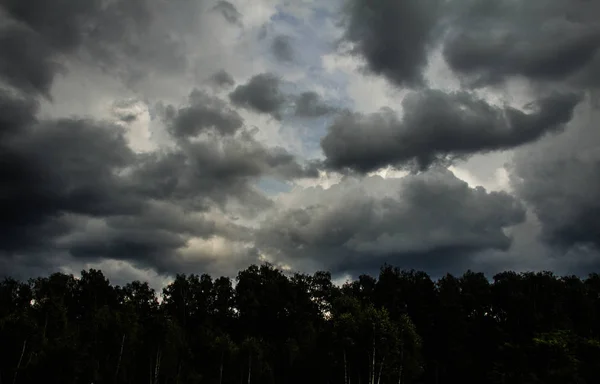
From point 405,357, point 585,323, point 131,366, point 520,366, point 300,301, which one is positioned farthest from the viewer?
point 300,301

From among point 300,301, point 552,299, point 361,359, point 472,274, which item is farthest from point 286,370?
point 552,299

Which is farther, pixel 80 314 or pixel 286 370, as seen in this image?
pixel 80 314

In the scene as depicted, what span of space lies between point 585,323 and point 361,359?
71.7 metres

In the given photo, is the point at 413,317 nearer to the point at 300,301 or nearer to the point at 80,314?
the point at 300,301

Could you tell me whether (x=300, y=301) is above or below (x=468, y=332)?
above

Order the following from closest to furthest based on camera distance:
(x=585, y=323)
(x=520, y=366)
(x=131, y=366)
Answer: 1. (x=520, y=366)
2. (x=131, y=366)
3. (x=585, y=323)

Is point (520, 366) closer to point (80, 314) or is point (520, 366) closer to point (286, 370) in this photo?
point (286, 370)

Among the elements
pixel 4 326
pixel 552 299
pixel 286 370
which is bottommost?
pixel 286 370

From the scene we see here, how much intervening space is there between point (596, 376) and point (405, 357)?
29435 millimetres

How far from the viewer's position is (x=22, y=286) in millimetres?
139875

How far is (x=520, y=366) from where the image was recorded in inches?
3226

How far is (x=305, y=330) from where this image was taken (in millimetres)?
133750

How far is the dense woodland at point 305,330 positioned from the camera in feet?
273

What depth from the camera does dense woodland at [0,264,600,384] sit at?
83312mm
